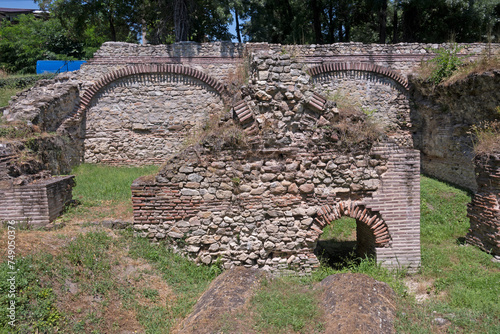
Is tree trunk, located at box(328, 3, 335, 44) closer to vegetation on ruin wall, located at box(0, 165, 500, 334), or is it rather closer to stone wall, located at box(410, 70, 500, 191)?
stone wall, located at box(410, 70, 500, 191)

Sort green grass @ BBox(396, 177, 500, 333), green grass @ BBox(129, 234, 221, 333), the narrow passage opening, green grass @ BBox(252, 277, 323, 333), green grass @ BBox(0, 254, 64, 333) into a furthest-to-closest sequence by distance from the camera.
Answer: the narrow passage opening, green grass @ BBox(129, 234, 221, 333), green grass @ BBox(396, 177, 500, 333), green grass @ BBox(252, 277, 323, 333), green grass @ BBox(0, 254, 64, 333)

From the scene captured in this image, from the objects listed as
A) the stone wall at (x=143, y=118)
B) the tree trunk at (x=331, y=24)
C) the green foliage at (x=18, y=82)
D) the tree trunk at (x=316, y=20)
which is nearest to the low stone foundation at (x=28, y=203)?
the stone wall at (x=143, y=118)

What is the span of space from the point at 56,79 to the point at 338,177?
10.5 m

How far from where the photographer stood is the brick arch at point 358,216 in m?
5.62

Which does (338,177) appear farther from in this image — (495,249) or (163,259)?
(495,249)

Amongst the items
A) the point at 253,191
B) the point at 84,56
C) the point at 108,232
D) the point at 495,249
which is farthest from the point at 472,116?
the point at 84,56

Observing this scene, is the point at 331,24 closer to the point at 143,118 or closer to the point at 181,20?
the point at 181,20

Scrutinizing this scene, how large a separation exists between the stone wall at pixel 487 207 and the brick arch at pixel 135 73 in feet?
27.2

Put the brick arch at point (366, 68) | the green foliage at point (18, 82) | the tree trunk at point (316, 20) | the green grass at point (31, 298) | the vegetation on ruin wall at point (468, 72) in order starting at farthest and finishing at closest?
the tree trunk at point (316, 20)
the green foliage at point (18, 82)
the brick arch at point (366, 68)
the vegetation on ruin wall at point (468, 72)
the green grass at point (31, 298)

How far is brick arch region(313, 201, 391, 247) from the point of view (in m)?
5.62

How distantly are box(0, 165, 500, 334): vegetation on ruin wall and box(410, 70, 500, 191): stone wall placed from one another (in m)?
4.51

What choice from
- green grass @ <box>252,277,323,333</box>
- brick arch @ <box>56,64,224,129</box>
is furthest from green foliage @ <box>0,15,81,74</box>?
green grass @ <box>252,277,323,333</box>

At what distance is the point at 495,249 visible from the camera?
22.1ft

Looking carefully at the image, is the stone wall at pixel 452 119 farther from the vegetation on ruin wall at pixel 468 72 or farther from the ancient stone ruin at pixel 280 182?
the ancient stone ruin at pixel 280 182
